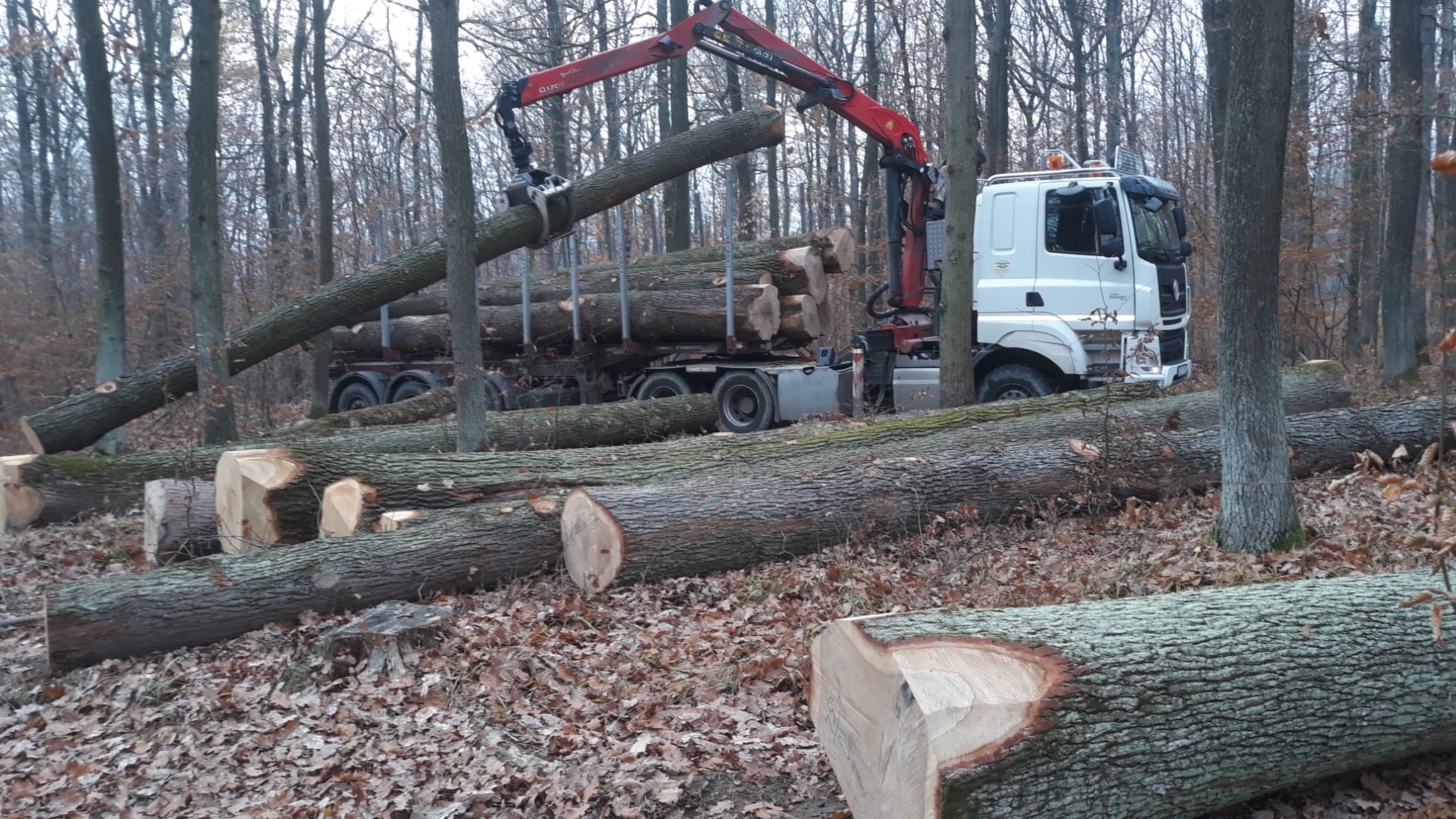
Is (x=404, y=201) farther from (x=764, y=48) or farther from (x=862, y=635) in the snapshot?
(x=862, y=635)

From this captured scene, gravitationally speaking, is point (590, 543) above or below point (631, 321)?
below

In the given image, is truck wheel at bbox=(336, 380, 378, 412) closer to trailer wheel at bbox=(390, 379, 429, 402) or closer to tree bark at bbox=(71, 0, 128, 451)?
trailer wheel at bbox=(390, 379, 429, 402)

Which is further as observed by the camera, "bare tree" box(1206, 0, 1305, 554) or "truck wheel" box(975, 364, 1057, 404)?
"truck wheel" box(975, 364, 1057, 404)

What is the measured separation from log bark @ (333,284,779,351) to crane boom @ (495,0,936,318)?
61.5 inches

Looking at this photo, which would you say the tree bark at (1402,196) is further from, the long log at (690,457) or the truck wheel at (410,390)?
the truck wheel at (410,390)

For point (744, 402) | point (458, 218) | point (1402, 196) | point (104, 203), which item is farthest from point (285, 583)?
point (1402, 196)

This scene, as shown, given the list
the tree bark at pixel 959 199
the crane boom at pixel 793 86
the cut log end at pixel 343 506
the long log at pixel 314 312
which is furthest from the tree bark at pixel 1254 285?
the long log at pixel 314 312

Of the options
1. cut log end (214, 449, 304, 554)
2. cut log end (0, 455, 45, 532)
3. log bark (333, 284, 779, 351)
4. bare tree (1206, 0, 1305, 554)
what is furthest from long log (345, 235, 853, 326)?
bare tree (1206, 0, 1305, 554)

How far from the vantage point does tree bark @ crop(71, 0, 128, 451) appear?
1112 cm

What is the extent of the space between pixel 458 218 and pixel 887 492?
4.42 meters

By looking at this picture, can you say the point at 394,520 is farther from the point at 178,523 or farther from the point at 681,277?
the point at 681,277

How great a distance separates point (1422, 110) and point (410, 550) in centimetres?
1573

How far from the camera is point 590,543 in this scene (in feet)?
20.1

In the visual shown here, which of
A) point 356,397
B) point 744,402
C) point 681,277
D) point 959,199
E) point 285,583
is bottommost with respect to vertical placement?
point 285,583
